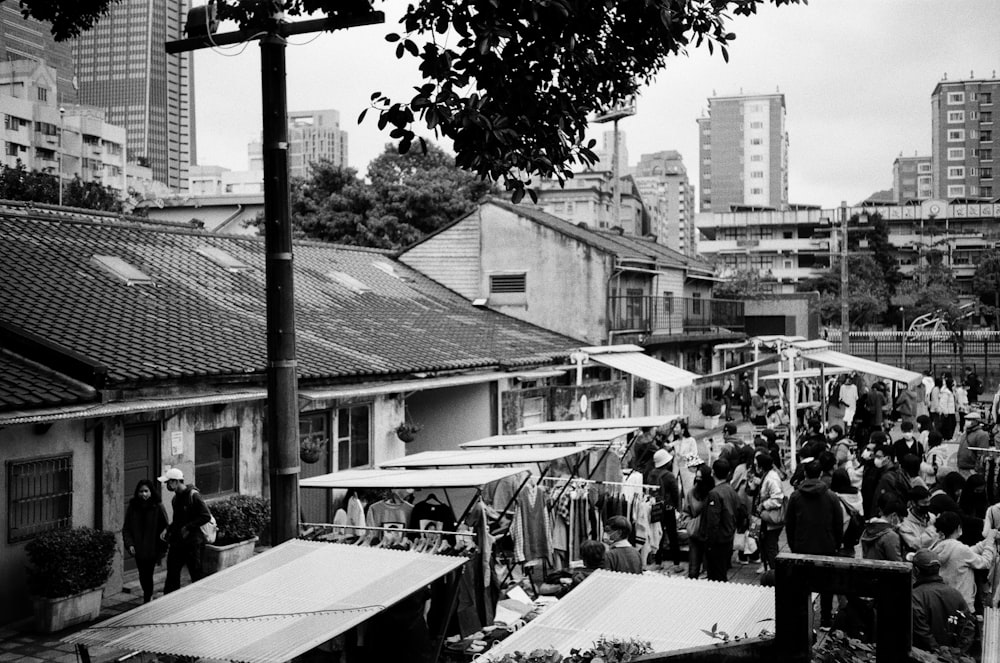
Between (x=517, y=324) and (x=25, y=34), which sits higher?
(x=25, y=34)

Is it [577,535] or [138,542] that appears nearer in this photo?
[138,542]

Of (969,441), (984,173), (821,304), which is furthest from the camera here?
(984,173)

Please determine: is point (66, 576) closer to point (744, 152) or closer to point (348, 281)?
point (348, 281)

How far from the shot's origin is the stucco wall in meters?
10.8

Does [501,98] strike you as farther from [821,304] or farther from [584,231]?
[821,304]

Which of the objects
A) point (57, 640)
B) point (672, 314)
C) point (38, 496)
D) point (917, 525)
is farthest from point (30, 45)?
point (917, 525)

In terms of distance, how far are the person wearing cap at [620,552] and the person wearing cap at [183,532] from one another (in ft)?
15.8

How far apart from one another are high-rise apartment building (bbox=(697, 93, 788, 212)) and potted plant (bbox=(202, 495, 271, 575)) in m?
106

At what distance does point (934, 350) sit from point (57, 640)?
43.1 metres

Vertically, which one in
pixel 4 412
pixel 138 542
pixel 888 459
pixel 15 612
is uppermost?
pixel 4 412

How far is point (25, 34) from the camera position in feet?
202

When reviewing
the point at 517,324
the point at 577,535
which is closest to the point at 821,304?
the point at 517,324

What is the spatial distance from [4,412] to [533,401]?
1319 centimetres

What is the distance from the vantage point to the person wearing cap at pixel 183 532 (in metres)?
10.8
